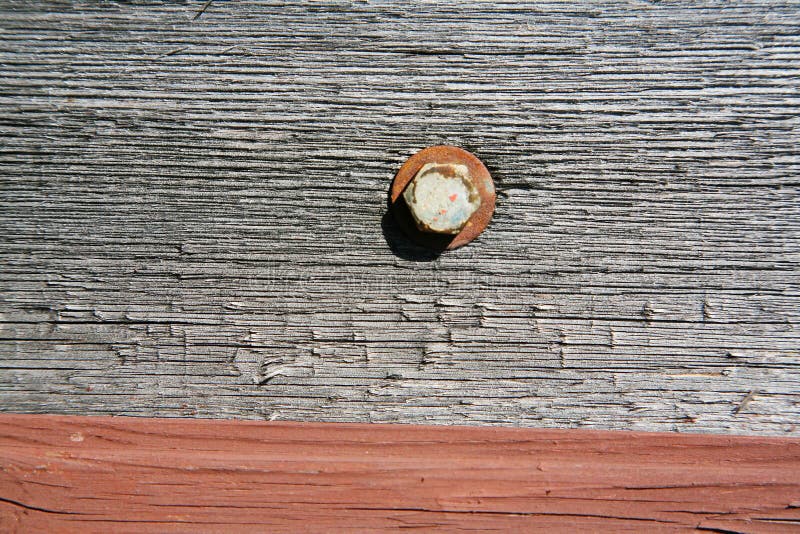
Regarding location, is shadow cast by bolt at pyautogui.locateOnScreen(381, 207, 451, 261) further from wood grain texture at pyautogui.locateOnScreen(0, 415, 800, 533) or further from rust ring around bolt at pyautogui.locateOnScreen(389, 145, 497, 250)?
wood grain texture at pyautogui.locateOnScreen(0, 415, 800, 533)

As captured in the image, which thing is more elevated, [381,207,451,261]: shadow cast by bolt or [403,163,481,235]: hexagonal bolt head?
[403,163,481,235]: hexagonal bolt head

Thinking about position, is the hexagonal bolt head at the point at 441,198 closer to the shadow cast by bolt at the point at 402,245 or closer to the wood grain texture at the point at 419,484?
the shadow cast by bolt at the point at 402,245

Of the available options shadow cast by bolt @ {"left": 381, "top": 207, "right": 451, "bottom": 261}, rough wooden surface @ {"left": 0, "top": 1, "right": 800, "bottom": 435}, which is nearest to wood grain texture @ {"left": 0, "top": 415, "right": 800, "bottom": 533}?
rough wooden surface @ {"left": 0, "top": 1, "right": 800, "bottom": 435}

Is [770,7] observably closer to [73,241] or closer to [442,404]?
[442,404]

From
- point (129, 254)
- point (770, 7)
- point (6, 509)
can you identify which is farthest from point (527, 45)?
point (6, 509)

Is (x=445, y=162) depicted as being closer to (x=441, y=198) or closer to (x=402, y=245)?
(x=441, y=198)

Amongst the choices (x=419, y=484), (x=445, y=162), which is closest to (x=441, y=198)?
(x=445, y=162)
